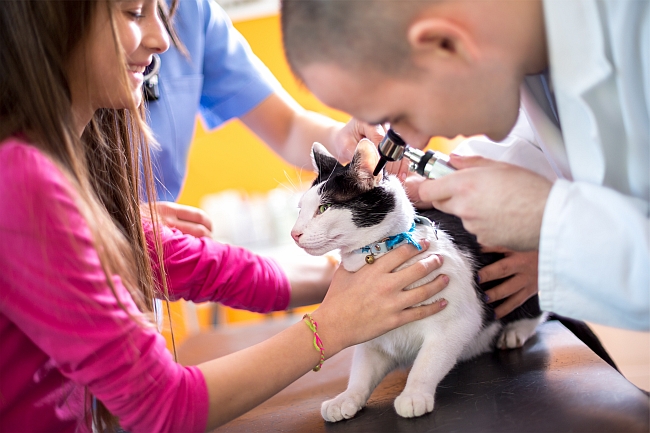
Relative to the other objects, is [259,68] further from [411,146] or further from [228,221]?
[228,221]

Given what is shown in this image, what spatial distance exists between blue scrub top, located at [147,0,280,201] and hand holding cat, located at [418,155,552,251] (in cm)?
74

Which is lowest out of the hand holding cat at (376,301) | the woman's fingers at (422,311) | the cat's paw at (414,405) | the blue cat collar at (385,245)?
the cat's paw at (414,405)

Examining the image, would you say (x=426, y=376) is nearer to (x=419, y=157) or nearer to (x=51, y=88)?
(x=419, y=157)

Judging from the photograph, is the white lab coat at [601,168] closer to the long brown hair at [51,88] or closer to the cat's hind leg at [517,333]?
the cat's hind leg at [517,333]

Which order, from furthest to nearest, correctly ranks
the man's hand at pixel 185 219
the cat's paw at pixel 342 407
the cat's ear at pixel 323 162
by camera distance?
1. the man's hand at pixel 185 219
2. the cat's ear at pixel 323 162
3. the cat's paw at pixel 342 407

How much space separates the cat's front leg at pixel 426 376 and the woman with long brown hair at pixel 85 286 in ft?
0.19

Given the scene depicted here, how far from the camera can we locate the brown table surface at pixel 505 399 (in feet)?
2.26

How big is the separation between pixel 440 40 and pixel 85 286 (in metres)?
0.50

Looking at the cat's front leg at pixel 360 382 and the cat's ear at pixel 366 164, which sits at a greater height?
the cat's ear at pixel 366 164

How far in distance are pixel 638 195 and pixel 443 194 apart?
0.24m

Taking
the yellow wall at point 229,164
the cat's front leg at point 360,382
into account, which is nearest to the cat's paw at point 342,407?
the cat's front leg at point 360,382

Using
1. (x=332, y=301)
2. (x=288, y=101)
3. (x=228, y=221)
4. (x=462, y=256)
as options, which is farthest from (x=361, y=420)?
(x=228, y=221)

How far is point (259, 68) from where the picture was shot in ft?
4.79

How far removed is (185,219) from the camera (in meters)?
1.25
